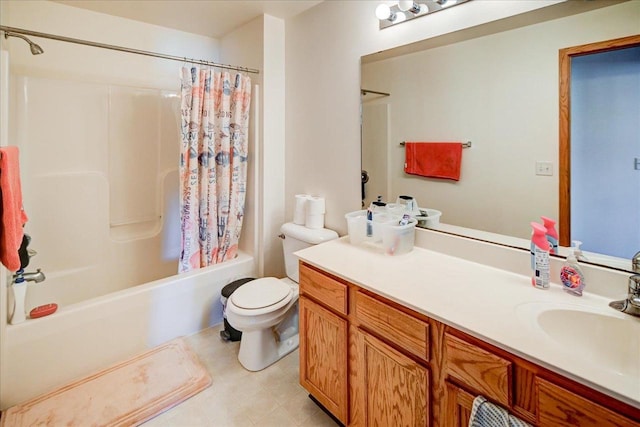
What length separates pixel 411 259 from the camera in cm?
149

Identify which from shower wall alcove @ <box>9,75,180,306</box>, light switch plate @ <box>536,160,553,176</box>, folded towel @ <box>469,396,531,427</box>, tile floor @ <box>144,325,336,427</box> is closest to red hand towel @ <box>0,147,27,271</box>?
tile floor @ <box>144,325,336,427</box>

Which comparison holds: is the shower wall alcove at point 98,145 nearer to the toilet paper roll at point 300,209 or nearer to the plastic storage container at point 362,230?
the toilet paper roll at point 300,209

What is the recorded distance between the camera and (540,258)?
1150 mm

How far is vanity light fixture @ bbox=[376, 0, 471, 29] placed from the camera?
58.1 inches

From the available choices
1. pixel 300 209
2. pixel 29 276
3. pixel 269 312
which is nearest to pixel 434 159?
pixel 300 209

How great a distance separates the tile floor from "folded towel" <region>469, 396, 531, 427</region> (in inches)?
33.8

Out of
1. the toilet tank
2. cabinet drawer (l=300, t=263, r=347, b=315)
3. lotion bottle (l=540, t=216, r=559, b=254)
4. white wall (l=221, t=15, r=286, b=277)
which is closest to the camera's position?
lotion bottle (l=540, t=216, r=559, b=254)

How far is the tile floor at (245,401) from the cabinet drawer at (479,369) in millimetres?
861

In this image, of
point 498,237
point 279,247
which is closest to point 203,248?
point 279,247

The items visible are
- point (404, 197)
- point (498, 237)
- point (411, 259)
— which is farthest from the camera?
point (404, 197)

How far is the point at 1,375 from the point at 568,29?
2.95 meters

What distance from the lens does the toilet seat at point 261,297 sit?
5.74 ft

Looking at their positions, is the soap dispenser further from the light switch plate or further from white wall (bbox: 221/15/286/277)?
white wall (bbox: 221/15/286/277)

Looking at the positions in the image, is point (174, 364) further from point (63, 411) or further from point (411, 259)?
point (411, 259)
